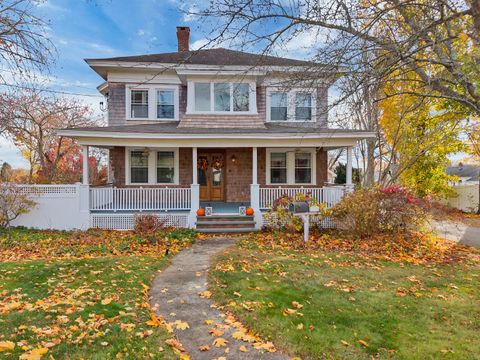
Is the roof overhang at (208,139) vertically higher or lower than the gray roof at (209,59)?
lower

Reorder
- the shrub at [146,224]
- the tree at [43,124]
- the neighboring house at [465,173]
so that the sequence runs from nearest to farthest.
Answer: the shrub at [146,224] → the tree at [43,124] → the neighboring house at [465,173]

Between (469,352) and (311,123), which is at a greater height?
(311,123)

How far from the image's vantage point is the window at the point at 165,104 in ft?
45.1

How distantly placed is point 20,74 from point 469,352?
27.1 feet

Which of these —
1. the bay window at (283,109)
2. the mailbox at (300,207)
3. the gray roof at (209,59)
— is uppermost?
the gray roof at (209,59)

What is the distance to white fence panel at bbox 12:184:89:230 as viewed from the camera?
10.6 meters

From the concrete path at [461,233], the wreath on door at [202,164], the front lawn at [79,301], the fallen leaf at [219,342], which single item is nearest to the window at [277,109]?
the wreath on door at [202,164]

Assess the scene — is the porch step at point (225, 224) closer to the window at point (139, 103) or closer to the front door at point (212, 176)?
the front door at point (212, 176)

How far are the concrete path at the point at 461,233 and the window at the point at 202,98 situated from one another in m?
10.3

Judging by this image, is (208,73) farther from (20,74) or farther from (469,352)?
(469,352)

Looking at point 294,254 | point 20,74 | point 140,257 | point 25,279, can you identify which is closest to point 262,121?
point 294,254

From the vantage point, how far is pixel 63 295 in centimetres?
468

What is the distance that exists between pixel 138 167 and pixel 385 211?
1012 centimetres

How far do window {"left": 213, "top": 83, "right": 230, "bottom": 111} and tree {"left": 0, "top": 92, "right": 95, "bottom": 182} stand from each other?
31.7ft
